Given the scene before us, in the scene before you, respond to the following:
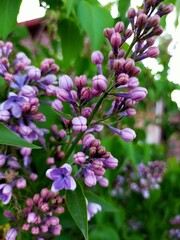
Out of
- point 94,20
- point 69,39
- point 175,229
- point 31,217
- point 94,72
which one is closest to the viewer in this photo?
point 31,217

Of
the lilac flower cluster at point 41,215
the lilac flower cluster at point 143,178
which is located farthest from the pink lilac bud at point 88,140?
the lilac flower cluster at point 143,178

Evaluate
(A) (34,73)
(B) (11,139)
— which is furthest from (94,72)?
(B) (11,139)

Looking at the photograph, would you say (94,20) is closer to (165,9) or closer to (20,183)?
(165,9)

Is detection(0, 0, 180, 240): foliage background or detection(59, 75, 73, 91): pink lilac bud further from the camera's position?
detection(0, 0, 180, 240): foliage background

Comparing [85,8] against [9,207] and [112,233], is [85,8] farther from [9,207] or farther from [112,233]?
[112,233]

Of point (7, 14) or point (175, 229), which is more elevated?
point (7, 14)

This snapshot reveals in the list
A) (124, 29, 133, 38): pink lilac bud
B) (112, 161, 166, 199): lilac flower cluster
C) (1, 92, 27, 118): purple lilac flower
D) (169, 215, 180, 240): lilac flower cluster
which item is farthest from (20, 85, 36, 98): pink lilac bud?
(169, 215, 180, 240): lilac flower cluster

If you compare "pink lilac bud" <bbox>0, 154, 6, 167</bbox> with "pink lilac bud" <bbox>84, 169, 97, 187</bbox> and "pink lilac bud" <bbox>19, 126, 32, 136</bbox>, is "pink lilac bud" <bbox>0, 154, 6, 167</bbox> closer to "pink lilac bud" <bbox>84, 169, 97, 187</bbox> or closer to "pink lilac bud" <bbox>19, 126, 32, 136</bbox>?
"pink lilac bud" <bbox>19, 126, 32, 136</bbox>
